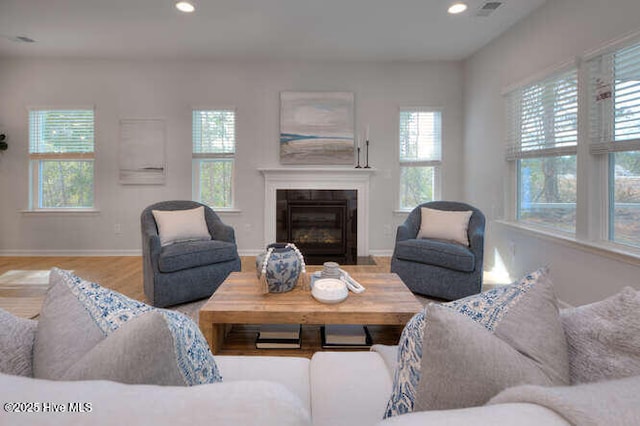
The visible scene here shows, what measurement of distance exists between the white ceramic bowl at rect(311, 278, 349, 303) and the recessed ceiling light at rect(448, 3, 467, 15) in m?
3.10

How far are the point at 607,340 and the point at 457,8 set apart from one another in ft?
12.1

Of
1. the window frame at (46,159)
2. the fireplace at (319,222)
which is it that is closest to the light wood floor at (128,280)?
the fireplace at (319,222)

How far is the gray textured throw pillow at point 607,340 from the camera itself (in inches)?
23.3

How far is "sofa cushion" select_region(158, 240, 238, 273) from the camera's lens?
286cm

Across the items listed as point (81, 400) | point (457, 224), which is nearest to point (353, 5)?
point (457, 224)

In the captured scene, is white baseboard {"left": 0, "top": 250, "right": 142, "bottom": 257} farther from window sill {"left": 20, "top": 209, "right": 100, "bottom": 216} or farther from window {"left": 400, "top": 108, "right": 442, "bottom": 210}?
window {"left": 400, "top": 108, "right": 442, "bottom": 210}

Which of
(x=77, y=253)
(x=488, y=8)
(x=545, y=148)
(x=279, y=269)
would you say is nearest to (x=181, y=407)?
(x=279, y=269)

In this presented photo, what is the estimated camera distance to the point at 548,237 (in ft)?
10.4

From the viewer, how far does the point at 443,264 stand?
3.03m

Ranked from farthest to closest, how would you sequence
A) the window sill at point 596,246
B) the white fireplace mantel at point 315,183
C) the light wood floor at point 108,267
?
the white fireplace mantel at point 315,183 < the light wood floor at point 108,267 < the window sill at point 596,246

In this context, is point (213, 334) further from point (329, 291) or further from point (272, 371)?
point (272, 371)

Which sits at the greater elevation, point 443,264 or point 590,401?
point 590,401

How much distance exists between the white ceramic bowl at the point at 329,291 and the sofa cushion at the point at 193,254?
149cm

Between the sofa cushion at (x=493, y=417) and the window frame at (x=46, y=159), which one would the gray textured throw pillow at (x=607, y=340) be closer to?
the sofa cushion at (x=493, y=417)
